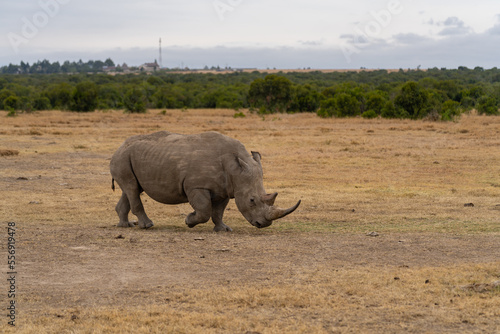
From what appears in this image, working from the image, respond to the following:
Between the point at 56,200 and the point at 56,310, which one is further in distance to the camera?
the point at 56,200

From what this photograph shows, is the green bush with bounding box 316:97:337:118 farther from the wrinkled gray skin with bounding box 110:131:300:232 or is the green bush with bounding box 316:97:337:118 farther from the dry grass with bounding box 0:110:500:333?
the wrinkled gray skin with bounding box 110:131:300:232

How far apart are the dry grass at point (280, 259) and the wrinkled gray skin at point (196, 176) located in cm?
39

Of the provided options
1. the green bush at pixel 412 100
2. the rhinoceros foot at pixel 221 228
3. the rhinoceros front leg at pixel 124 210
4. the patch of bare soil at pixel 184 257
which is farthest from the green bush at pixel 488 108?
the rhinoceros front leg at pixel 124 210

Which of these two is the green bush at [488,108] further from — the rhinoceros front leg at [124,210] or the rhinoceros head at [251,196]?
the rhinoceros front leg at [124,210]

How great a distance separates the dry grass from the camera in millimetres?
6035

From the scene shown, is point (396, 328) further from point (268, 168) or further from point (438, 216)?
point (268, 168)

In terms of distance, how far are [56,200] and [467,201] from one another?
889 centimetres

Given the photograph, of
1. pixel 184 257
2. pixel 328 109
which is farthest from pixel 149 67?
pixel 184 257

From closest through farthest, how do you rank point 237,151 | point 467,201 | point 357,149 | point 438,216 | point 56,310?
point 56,310 < point 237,151 < point 438,216 < point 467,201 < point 357,149

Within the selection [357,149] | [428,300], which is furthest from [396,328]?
[357,149]

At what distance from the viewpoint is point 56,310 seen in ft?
20.4

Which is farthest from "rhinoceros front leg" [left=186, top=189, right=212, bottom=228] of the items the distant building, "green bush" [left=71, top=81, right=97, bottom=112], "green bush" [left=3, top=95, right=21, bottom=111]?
the distant building

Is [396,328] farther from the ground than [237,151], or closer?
closer

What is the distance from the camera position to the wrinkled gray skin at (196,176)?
9930 millimetres
